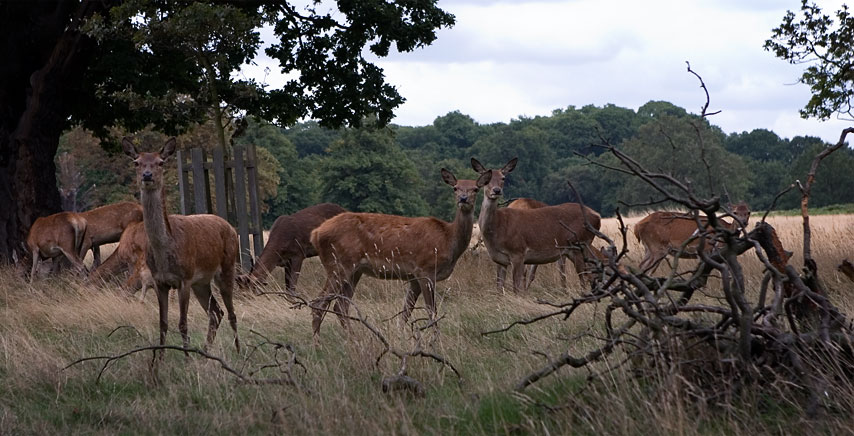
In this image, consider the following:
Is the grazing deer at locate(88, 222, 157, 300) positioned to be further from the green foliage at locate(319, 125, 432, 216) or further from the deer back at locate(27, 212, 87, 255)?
the green foliage at locate(319, 125, 432, 216)

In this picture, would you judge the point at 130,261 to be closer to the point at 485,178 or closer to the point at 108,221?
the point at 108,221

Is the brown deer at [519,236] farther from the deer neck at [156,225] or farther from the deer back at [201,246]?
the deer neck at [156,225]

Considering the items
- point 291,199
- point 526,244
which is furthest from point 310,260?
point 291,199

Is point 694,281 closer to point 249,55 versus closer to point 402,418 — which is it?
point 402,418

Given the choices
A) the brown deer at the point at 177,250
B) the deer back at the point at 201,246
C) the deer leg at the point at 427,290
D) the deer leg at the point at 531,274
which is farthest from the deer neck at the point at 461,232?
the deer leg at the point at 531,274

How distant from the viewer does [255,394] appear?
6.26 metres

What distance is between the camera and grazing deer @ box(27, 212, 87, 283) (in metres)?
15.6

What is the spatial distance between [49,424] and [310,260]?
498 inches

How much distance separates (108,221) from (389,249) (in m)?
9.17

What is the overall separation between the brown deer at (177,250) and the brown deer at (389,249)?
113 cm

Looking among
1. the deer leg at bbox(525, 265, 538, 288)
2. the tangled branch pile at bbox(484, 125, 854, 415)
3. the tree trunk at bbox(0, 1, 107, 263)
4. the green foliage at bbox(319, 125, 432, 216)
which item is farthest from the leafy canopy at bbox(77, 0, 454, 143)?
the green foliage at bbox(319, 125, 432, 216)

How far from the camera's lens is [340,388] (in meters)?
6.14

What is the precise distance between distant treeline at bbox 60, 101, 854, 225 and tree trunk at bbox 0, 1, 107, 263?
47.3 feet

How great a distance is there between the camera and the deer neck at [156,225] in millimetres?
7953
